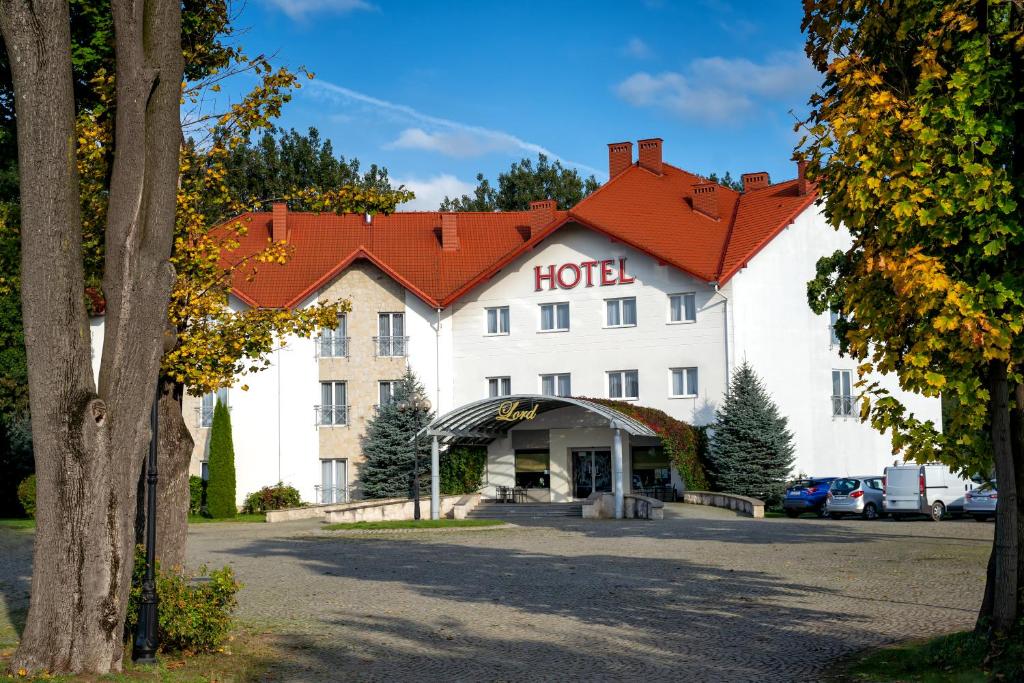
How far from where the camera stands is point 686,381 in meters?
44.6

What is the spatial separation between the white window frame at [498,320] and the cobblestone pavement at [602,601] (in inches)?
779

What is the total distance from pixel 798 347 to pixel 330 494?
1978cm

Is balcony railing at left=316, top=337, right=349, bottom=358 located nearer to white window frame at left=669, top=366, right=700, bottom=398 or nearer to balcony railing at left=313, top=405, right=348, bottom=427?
balcony railing at left=313, top=405, right=348, bottom=427

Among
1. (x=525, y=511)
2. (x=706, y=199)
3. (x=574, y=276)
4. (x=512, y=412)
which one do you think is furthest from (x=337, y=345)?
(x=706, y=199)

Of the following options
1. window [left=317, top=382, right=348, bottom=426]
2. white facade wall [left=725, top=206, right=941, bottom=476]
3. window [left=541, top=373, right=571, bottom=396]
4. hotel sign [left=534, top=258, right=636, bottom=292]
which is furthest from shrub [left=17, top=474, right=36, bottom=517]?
white facade wall [left=725, top=206, right=941, bottom=476]

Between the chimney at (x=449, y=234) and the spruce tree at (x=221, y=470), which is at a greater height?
the chimney at (x=449, y=234)

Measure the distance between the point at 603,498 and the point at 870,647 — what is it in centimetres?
2573

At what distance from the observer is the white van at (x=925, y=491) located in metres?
34.2

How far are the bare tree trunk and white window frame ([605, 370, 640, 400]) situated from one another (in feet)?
115

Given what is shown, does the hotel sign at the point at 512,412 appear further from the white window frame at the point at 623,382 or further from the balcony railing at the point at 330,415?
the balcony railing at the point at 330,415

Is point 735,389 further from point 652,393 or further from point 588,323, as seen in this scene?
point 588,323

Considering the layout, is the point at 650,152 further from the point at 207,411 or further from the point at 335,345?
the point at 207,411

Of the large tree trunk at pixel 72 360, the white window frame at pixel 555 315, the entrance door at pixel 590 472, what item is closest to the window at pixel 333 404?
the white window frame at pixel 555 315

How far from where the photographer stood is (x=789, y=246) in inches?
1799
